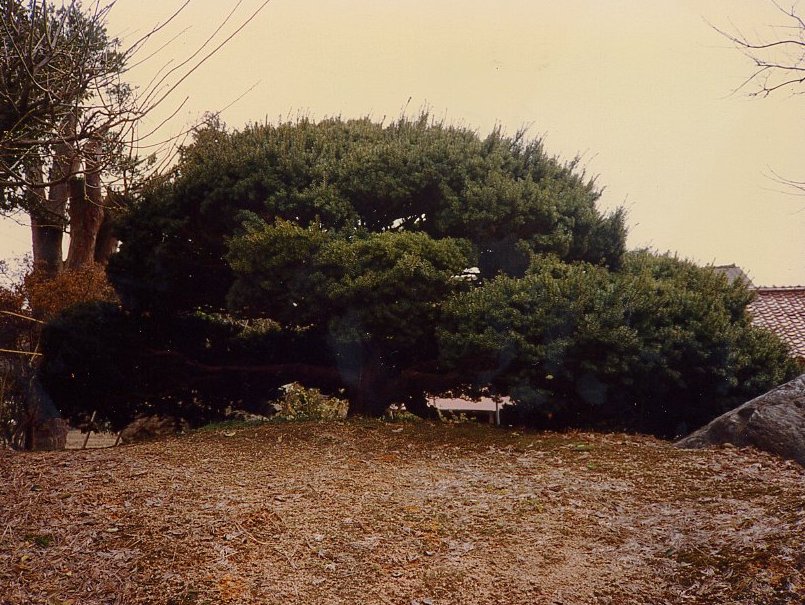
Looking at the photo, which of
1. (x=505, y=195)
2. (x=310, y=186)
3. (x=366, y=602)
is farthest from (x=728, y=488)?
(x=310, y=186)

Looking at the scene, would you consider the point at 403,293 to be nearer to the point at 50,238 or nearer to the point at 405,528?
the point at 405,528

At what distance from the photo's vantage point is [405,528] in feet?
21.2

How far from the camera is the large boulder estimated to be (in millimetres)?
8469

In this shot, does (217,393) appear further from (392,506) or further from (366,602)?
(366,602)

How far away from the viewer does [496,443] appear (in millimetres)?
9797

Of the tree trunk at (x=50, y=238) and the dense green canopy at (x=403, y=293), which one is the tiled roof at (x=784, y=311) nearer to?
the dense green canopy at (x=403, y=293)

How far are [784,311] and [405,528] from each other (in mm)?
18076

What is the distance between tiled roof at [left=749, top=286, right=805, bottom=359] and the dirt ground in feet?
40.2

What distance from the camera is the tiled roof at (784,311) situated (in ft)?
63.6

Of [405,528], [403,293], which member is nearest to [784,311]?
[403,293]

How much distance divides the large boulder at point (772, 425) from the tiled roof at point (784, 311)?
1056 cm

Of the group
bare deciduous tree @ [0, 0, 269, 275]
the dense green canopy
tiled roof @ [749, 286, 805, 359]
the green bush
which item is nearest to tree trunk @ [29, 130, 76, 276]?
the dense green canopy

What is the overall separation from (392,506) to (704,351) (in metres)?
6.24

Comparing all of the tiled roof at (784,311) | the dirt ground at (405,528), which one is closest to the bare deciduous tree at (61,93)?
the dirt ground at (405,528)
